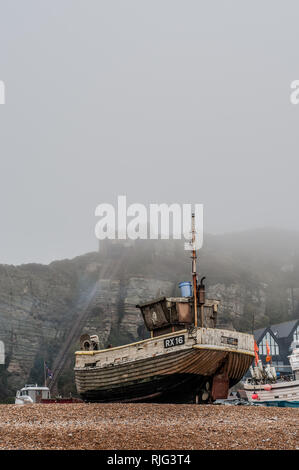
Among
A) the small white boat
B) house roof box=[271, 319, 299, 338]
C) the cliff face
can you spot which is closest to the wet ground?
the small white boat

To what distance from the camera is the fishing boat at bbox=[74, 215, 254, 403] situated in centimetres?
2469

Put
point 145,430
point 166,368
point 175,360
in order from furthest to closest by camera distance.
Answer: point 166,368, point 175,360, point 145,430

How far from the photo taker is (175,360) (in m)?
24.7

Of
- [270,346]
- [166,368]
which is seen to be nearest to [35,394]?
[166,368]

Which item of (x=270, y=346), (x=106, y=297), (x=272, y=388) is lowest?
(x=272, y=388)

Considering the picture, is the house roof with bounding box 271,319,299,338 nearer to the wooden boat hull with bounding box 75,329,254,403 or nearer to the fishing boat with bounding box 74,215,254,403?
the fishing boat with bounding box 74,215,254,403

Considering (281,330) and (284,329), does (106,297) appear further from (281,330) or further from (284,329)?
(284,329)

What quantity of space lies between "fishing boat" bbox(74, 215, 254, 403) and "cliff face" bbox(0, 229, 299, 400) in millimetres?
49095

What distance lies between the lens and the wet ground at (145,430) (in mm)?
11930

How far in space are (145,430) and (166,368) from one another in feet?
36.6

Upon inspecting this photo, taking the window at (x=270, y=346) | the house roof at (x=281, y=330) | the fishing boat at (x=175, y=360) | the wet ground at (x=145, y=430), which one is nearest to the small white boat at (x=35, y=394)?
the fishing boat at (x=175, y=360)

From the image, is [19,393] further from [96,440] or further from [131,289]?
[131,289]

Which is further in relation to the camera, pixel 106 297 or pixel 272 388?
pixel 106 297

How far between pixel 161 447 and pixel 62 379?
225ft
